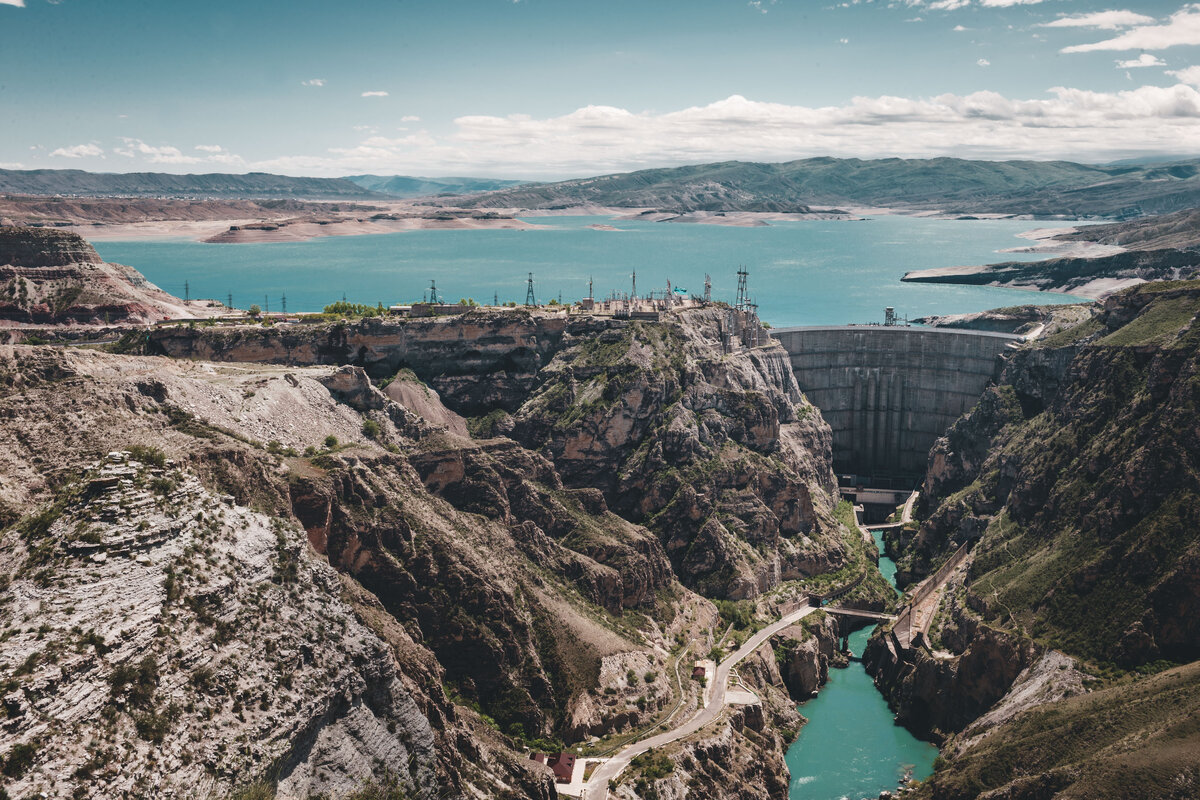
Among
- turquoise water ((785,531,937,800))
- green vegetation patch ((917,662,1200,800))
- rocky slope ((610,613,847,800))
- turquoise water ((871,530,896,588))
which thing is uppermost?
green vegetation patch ((917,662,1200,800))

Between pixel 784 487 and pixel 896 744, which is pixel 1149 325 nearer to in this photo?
pixel 784 487

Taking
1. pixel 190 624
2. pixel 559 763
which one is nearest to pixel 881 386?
pixel 559 763

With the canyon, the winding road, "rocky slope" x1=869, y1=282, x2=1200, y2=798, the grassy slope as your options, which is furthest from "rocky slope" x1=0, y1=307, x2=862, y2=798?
the grassy slope

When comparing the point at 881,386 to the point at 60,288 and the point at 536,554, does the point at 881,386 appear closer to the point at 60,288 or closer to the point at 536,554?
the point at 536,554

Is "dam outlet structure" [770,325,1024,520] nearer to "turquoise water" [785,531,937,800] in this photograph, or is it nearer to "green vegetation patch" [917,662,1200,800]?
"turquoise water" [785,531,937,800]

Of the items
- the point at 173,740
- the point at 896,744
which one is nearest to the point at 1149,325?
the point at 896,744

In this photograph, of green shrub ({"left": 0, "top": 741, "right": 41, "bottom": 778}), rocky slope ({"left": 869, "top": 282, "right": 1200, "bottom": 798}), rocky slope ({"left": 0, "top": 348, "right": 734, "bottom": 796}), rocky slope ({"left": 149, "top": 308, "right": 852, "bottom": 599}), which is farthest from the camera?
rocky slope ({"left": 149, "top": 308, "right": 852, "bottom": 599})
